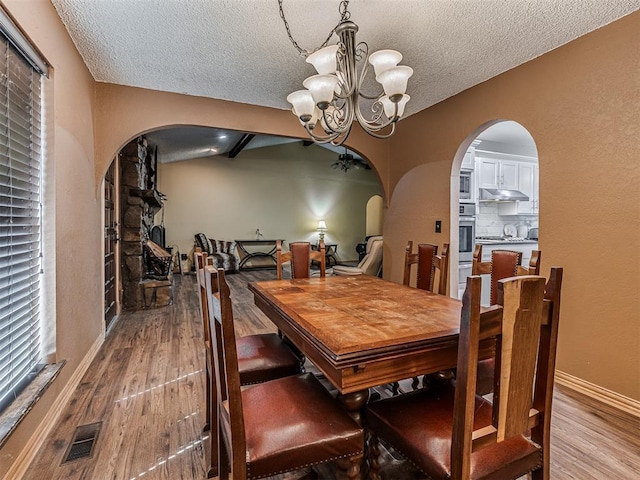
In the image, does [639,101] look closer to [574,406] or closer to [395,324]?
[574,406]

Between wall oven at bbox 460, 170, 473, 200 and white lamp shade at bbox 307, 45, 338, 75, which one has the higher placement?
white lamp shade at bbox 307, 45, 338, 75

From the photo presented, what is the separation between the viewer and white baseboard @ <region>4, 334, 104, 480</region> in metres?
1.48

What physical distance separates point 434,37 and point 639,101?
1.30 m

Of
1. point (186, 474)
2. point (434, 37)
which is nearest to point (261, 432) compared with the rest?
point (186, 474)

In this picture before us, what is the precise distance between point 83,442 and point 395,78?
2.60m

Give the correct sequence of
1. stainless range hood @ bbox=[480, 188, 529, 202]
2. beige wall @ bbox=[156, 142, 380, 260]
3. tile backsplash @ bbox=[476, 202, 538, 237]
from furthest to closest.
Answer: beige wall @ bbox=[156, 142, 380, 260] < tile backsplash @ bbox=[476, 202, 538, 237] < stainless range hood @ bbox=[480, 188, 529, 202]

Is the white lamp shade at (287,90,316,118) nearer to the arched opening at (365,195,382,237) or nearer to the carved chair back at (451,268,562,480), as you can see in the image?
the carved chair back at (451,268,562,480)

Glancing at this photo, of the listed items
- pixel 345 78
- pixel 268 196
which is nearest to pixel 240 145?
pixel 268 196

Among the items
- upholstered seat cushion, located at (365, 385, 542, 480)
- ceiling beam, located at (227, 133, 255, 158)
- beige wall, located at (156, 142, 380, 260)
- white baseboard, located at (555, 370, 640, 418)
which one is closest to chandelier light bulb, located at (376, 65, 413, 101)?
upholstered seat cushion, located at (365, 385, 542, 480)

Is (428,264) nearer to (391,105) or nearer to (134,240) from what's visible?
(391,105)

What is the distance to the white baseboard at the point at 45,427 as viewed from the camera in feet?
4.84

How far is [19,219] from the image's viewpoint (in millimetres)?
1667

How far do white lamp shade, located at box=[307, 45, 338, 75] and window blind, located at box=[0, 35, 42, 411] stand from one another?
1.51 meters

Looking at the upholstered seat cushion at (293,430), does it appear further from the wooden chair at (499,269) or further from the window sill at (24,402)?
the window sill at (24,402)
